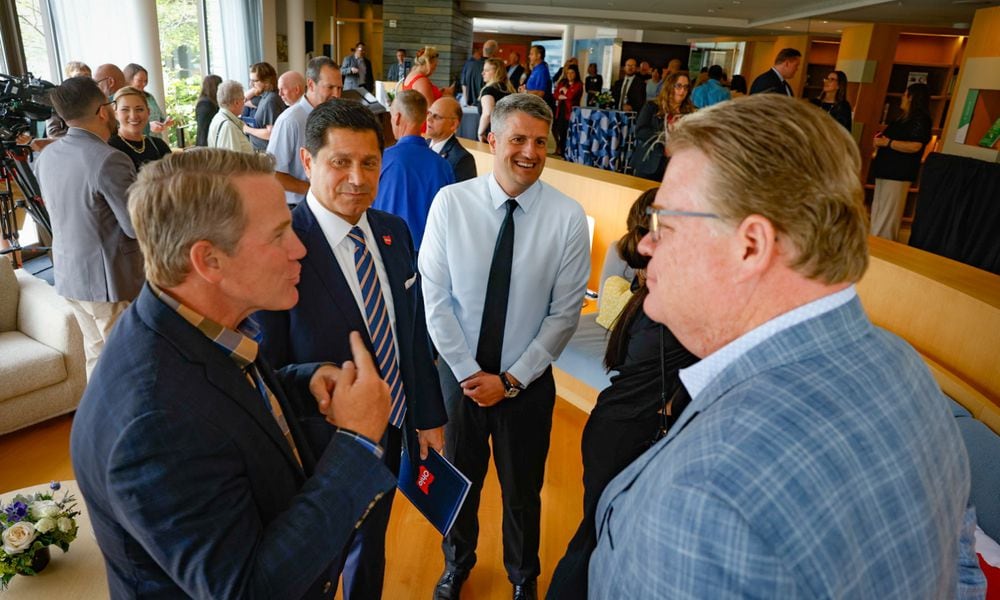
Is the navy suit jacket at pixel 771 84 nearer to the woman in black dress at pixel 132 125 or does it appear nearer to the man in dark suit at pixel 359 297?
the man in dark suit at pixel 359 297

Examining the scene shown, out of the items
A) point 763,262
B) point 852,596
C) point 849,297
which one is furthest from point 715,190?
point 852,596

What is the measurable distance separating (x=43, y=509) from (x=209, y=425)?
5.26ft

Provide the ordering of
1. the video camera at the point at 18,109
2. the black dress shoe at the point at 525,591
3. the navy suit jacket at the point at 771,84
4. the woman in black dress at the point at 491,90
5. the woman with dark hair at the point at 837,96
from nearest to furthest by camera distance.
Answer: the black dress shoe at the point at 525,591
the video camera at the point at 18,109
the navy suit jacket at the point at 771,84
the woman with dark hair at the point at 837,96
the woman in black dress at the point at 491,90

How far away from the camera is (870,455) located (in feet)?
2.21

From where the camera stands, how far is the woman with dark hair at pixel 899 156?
21.0 feet

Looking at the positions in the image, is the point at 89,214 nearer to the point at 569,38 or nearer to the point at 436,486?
the point at 436,486

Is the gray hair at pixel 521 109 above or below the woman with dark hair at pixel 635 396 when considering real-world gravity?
above

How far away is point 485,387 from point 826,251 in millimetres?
1433

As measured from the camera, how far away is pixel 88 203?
2.97 metres

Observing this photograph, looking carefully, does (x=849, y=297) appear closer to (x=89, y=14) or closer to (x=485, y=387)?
(x=485, y=387)

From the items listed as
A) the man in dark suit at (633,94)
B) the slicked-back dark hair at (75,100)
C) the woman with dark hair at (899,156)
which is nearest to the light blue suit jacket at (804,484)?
the slicked-back dark hair at (75,100)

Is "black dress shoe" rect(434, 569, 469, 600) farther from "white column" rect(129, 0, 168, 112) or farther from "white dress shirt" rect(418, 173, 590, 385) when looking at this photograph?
"white column" rect(129, 0, 168, 112)

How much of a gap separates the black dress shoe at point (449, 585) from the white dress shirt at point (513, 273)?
2.62 feet

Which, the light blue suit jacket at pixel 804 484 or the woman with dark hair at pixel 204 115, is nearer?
the light blue suit jacket at pixel 804 484
